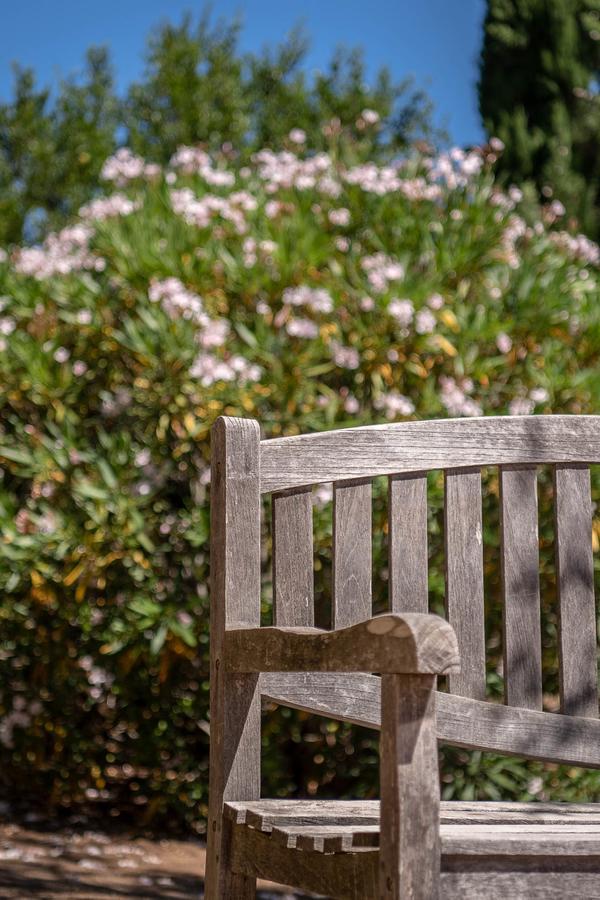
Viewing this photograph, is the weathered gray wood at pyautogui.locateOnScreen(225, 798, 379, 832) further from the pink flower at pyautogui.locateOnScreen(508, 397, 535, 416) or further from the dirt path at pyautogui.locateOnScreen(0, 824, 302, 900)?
the pink flower at pyautogui.locateOnScreen(508, 397, 535, 416)

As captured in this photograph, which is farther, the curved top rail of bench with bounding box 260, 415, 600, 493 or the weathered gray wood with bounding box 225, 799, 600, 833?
the curved top rail of bench with bounding box 260, 415, 600, 493

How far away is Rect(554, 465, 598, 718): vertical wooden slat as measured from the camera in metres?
1.92

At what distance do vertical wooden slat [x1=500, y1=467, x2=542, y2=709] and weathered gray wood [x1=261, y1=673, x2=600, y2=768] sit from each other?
5cm

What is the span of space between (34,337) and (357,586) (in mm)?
2318

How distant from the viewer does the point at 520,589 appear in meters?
1.93

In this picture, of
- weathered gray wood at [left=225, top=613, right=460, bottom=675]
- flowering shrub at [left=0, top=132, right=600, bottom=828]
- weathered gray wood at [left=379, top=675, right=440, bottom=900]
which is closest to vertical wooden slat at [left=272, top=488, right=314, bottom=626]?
weathered gray wood at [left=225, top=613, right=460, bottom=675]

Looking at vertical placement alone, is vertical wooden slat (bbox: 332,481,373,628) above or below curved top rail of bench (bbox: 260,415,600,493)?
below

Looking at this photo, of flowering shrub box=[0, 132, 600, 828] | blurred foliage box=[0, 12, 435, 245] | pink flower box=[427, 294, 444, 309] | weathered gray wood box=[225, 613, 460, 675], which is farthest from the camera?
blurred foliage box=[0, 12, 435, 245]

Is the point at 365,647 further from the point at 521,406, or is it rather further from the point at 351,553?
the point at 521,406

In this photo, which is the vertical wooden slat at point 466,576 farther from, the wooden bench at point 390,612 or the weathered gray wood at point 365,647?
the weathered gray wood at point 365,647

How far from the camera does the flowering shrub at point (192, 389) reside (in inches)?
140

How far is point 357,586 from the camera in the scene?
1871mm

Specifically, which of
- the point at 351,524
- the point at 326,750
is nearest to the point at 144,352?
the point at 326,750

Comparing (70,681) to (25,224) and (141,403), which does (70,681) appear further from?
(25,224)
